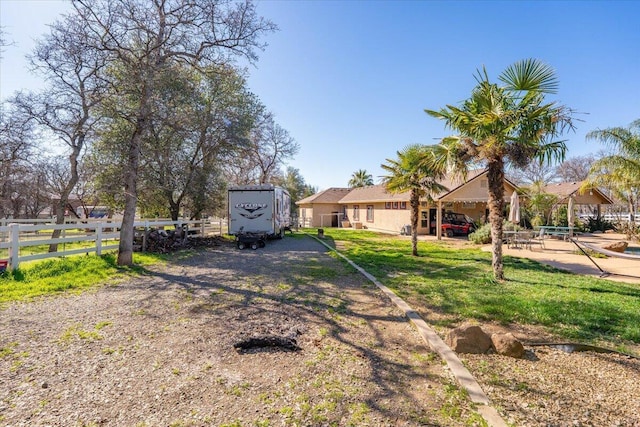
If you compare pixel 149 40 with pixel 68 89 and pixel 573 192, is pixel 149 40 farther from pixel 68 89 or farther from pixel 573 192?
pixel 573 192

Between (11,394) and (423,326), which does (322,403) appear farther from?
(11,394)

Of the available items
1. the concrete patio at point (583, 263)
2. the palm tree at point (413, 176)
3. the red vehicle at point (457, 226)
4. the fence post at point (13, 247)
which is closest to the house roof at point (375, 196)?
the red vehicle at point (457, 226)

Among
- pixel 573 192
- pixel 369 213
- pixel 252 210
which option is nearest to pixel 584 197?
pixel 573 192

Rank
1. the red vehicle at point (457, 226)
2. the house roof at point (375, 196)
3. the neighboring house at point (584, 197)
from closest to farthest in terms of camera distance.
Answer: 1. the red vehicle at point (457, 226)
2. the house roof at point (375, 196)
3. the neighboring house at point (584, 197)

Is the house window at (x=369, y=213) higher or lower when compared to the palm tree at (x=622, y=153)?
lower

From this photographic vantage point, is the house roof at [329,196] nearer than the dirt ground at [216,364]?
No

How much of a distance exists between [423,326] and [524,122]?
554 cm

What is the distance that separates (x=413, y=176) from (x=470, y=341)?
9113mm

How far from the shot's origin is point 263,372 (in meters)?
3.32

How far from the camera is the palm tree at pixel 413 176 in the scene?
11925 millimetres

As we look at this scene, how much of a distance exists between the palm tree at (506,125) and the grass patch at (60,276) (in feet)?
30.3

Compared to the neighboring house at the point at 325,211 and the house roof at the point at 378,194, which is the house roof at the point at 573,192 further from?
the neighboring house at the point at 325,211

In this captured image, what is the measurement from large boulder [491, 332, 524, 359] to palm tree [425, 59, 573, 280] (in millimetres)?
4542

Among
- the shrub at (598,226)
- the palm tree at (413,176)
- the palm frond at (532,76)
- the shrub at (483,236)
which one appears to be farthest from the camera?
the shrub at (598,226)
